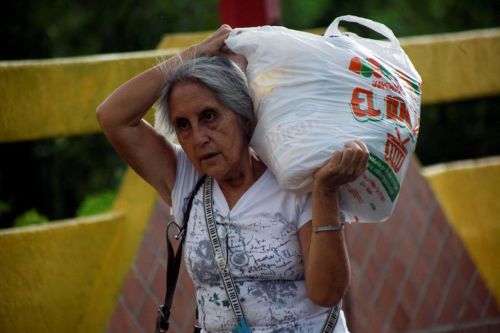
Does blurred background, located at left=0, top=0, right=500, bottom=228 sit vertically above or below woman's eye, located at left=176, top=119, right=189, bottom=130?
below

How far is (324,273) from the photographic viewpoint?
111 inches

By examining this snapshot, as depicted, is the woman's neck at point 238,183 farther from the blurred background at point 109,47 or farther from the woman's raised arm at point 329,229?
the blurred background at point 109,47

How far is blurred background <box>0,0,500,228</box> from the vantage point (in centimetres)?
727

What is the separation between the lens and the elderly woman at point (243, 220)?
2836 mm

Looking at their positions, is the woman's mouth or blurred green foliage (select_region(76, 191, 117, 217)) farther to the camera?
blurred green foliage (select_region(76, 191, 117, 217))

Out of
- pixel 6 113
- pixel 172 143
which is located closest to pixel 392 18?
pixel 6 113

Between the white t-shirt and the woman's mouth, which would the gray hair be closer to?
the woman's mouth

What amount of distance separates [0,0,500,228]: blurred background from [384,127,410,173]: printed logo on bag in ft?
12.3

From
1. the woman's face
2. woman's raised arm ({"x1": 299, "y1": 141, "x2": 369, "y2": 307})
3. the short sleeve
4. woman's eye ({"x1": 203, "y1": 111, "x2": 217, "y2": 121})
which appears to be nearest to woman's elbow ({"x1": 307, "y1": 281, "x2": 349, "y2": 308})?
woman's raised arm ({"x1": 299, "y1": 141, "x2": 369, "y2": 307})

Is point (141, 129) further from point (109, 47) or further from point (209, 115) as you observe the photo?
point (109, 47)

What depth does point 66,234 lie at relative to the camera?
4703 mm

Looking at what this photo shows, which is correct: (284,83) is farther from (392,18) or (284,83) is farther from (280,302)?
(392,18)

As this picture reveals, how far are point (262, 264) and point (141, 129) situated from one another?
0.66m

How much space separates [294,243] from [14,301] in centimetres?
209
